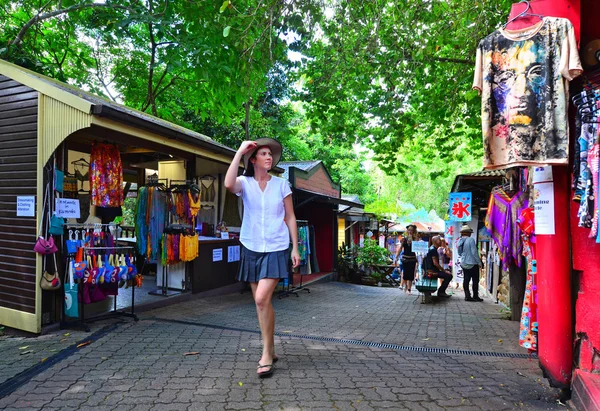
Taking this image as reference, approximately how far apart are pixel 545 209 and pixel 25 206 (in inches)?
214

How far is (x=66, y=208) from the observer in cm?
509

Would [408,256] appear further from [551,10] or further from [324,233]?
[551,10]

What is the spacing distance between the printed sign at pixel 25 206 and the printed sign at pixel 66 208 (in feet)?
0.85

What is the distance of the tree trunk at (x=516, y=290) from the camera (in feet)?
21.6

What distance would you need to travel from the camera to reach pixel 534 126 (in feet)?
10.5

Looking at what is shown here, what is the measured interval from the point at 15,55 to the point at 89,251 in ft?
20.2

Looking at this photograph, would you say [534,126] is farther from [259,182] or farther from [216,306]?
[216,306]

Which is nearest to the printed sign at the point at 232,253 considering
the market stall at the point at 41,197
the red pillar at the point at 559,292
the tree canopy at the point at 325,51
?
the tree canopy at the point at 325,51

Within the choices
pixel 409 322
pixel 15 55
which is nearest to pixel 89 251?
pixel 409 322

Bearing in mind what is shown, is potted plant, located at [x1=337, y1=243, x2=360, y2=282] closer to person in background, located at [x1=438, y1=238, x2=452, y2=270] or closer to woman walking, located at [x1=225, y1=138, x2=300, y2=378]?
person in background, located at [x1=438, y1=238, x2=452, y2=270]

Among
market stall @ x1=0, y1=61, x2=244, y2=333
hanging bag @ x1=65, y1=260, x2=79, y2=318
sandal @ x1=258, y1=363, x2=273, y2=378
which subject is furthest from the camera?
hanging bag @ x1=65, y1=260, x2=79, y2=318

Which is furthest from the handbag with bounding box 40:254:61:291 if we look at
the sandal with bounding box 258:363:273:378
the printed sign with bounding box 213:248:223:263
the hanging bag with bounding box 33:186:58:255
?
the printed sign with bounding box 213:248:223:263

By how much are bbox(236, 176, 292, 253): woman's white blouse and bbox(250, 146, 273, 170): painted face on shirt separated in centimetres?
16

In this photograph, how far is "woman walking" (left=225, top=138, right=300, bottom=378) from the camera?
3.52 meters
